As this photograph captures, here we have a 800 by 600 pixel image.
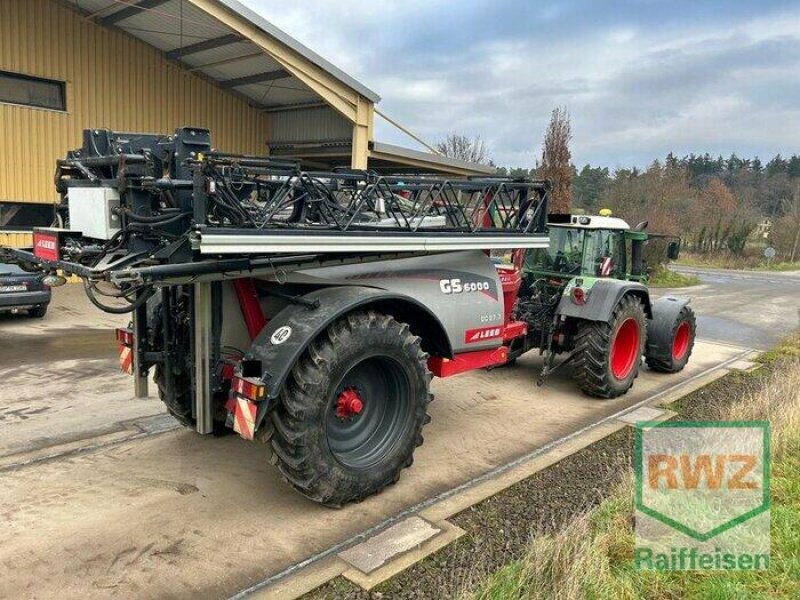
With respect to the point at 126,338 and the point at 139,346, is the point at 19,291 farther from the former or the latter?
the point at 139,346

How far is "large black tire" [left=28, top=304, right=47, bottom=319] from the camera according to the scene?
1074 cm

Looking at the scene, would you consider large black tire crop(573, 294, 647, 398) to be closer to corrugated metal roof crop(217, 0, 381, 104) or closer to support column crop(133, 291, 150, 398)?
support column crop(133, 291, 150, 398)

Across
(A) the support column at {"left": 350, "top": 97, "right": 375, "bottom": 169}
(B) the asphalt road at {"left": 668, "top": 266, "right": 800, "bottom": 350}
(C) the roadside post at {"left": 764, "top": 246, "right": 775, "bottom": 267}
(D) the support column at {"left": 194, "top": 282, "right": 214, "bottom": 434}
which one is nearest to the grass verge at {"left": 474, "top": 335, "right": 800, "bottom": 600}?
(D) the support column at {"left": 194, "top": 282, "right": 214, "bottom": 434}

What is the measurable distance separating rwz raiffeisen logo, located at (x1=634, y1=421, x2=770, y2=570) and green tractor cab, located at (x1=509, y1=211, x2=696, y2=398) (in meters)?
1.30

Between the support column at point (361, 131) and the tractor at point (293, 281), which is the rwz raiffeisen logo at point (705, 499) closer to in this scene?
the tractor at point (293, 281)

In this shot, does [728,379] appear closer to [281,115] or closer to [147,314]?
[147,314]

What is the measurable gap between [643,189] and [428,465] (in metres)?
39.8

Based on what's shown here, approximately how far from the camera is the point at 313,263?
415 cm

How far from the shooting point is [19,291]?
10.2 m

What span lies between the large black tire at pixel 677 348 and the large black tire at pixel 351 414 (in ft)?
15.8

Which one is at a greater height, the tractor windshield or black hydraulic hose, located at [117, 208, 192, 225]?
black hydraulic hose, located at [117, 208, 192, 225]

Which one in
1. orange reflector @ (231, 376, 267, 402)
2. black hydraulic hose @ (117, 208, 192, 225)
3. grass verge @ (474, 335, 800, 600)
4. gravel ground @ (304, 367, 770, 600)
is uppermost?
black hydraulic hose @ (117, 208, 192, 225)

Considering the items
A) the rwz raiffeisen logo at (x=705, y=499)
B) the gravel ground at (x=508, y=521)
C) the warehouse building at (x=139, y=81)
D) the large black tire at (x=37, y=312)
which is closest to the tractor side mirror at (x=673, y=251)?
the rwz raiffeisen logo at (x=705, y=499)

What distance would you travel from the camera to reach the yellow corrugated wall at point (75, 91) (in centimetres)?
1310
